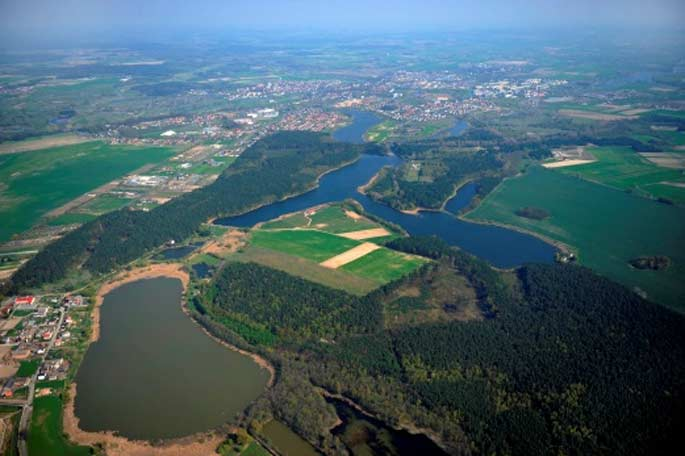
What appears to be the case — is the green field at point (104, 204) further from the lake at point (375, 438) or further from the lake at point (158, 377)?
the lake at point (375, 438)

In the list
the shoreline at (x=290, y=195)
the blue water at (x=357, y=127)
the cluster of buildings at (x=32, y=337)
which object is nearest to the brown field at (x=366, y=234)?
the shoreline at (x=290, y=195)

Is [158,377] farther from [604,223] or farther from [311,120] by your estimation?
[311,120]

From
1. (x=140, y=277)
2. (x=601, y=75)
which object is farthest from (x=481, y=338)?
(x=601, y=75)

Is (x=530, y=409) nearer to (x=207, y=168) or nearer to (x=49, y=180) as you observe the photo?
(x=207, y=168)

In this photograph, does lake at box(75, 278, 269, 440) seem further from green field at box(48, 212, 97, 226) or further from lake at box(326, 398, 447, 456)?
green field at box(48, 212, 97, 226)

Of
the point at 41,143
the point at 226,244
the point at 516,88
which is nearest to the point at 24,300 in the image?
the point at 226,244
